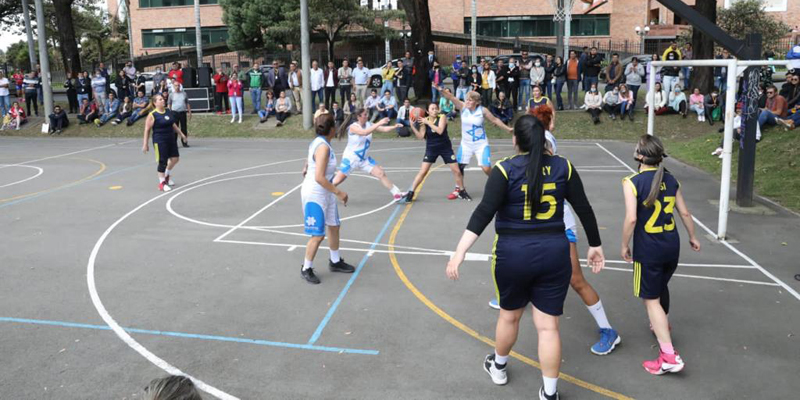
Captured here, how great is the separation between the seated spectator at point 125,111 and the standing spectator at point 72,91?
8.76 feet

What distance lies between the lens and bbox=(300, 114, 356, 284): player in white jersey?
763 cm

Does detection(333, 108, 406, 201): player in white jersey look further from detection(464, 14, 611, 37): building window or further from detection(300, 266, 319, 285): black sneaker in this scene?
detection(464, 14, 611, 37): building window

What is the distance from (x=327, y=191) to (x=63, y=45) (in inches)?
1121

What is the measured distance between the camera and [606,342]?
598 centimetres

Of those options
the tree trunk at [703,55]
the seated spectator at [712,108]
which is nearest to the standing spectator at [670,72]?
the tree trunk at [703,55]

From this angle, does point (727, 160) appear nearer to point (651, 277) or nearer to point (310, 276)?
point (651, 277)

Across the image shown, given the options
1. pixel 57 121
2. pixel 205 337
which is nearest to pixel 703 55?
pixel 205 337

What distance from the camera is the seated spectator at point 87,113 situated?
89.2 ft

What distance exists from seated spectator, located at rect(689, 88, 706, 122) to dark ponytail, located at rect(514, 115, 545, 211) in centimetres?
1929

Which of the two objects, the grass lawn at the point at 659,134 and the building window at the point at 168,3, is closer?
the grass lawn at the point at 659,134

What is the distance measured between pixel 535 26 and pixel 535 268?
160 ft

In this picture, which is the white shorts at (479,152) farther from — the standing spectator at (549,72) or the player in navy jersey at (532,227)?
the standing spectator at (549,72)

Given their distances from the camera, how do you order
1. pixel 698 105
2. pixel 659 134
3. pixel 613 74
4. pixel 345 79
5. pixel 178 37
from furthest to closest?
1. pixel 178 37
2. pixel 345 79
3. pixel 613 74
4. pixel 698 105
5. pixel 659 134

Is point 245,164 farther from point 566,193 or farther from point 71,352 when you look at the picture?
point 566,193
